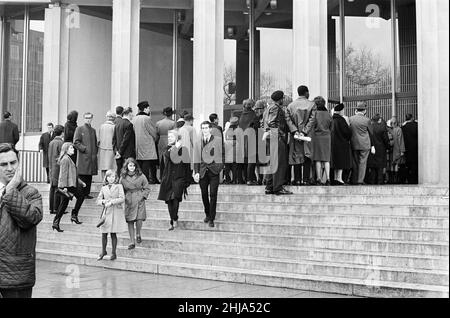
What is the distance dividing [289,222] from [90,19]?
1465 cm

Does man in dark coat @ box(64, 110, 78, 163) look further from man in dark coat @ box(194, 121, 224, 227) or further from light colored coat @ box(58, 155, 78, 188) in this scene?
man in dark coat @ box(194, 121, 224, 227)

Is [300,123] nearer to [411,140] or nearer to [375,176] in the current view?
[375,176]

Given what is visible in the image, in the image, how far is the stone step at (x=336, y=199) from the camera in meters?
9.30

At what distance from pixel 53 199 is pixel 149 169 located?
2.35m

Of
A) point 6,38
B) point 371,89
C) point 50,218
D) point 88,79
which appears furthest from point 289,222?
point 6,38

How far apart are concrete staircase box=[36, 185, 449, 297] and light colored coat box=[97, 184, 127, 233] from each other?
564 millimetres

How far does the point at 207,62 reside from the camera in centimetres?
1669

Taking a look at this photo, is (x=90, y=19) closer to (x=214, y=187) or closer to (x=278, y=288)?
(x=214, y=187)

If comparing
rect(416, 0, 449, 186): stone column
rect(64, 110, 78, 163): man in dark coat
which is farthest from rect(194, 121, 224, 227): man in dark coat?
rect(416, 0, 449, 186): stone column

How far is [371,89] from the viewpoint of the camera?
61.3 ft

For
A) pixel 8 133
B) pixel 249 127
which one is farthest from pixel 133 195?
pixel 8 133

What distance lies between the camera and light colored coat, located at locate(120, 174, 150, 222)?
9.82m

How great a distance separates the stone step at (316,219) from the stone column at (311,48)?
5.44 metres

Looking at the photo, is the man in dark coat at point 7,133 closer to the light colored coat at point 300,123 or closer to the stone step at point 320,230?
the stone step at point 320,230
